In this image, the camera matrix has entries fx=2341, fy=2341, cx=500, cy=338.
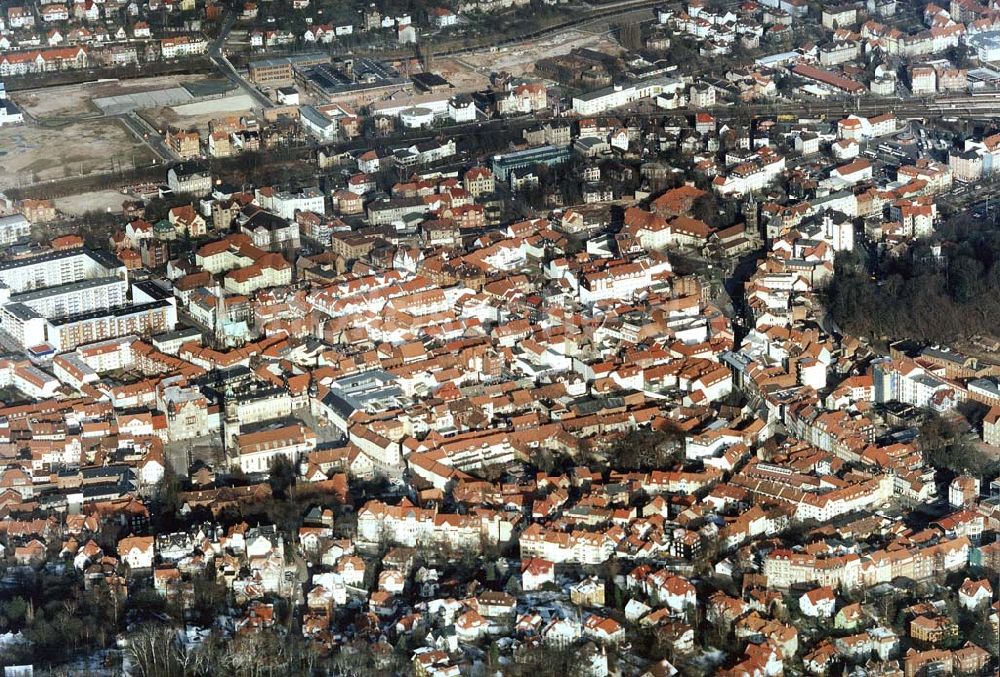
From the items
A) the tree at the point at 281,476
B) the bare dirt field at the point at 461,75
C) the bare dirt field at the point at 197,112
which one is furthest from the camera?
the bare dirt field at the point at 461,75

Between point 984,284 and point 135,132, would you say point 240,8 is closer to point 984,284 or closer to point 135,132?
point 135,132

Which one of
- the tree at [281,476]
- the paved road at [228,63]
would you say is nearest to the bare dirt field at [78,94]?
the paved road at [228,63]

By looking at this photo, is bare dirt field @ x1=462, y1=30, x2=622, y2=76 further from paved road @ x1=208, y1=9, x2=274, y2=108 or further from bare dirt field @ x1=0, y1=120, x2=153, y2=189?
bare dirt field @ x1=0, y1=120, x2=153, y2=189

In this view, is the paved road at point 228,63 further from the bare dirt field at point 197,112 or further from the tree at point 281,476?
the tree at point 281,476

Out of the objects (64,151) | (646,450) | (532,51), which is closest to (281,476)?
(646,450)

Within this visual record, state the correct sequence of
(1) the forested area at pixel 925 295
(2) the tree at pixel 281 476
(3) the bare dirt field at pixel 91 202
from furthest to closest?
(3) the bare dirt field at pixel 91 202, (1) the forested area at pixel 925 295, (2) the tree at pixel 281 476

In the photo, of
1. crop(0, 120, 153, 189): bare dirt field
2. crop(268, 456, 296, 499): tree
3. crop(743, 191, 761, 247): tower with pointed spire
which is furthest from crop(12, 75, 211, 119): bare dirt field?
crop(268, 456, 296, 499): tree

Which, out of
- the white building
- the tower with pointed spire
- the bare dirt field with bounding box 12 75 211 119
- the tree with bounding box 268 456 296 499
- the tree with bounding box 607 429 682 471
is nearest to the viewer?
the tree with bounding box 268 456 296 499

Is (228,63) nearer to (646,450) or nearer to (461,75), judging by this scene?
(461,75)
